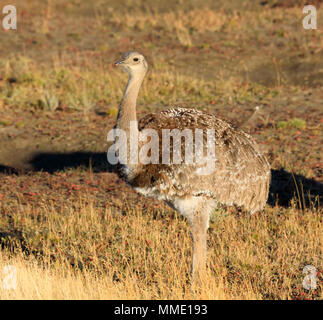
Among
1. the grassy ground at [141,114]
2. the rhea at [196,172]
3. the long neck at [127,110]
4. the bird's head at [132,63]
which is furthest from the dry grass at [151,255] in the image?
the bird's head at [132,63]

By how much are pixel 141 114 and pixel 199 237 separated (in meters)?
9.42

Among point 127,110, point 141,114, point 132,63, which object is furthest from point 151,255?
point 141,114

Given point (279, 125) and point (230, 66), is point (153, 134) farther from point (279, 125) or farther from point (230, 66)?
point (230, 66)

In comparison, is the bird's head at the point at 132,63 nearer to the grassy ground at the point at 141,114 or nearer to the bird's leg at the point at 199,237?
the bird's leg at the point at 199,237

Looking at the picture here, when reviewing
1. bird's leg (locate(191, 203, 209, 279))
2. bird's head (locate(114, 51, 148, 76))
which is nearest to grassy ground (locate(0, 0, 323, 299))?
bird's leg (locate(191, 203, 209, 279))

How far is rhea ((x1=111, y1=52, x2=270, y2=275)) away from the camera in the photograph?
21.9 ft

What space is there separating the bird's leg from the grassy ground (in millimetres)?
185

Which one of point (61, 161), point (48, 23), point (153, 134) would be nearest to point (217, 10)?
point (48, 23)

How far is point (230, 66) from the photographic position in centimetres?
2189

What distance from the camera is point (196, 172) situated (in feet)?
22.3

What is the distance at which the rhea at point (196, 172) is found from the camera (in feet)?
21.9

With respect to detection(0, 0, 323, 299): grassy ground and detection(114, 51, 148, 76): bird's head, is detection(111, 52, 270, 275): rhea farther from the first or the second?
detection(0, 0, 323, 299): grassy ground

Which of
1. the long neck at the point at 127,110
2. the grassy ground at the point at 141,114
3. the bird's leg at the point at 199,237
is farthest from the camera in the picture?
the grassy ground at the point at 141,114

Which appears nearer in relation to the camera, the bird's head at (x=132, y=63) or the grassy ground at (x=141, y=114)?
the bird's head at (x=132, y=63)
